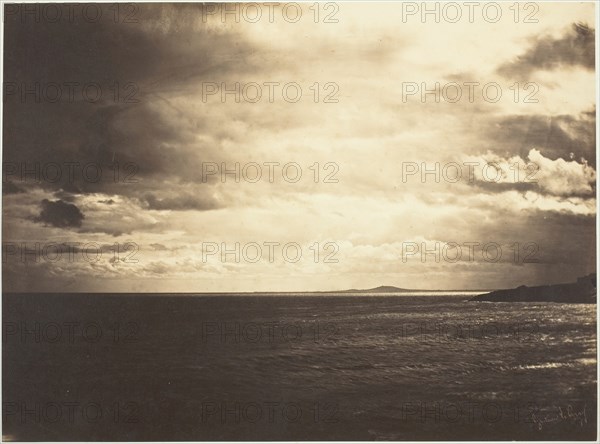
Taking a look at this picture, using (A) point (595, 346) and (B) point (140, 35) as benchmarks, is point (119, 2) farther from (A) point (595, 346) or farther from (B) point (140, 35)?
(A) point (595, 346)

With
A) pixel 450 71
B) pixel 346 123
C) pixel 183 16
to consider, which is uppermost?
pixel 183 16

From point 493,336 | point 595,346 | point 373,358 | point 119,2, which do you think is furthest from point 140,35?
point 595,346

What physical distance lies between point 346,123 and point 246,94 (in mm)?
733

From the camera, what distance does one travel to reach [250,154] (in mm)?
5070

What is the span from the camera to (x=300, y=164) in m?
5.05

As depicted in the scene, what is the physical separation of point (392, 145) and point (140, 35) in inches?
76.4

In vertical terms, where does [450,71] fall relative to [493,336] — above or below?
above
